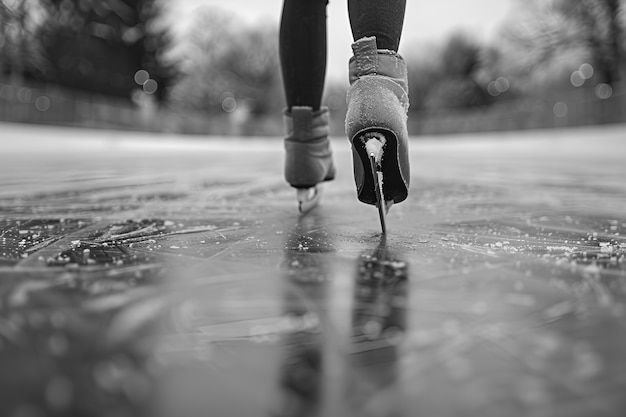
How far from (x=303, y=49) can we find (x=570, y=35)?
49.0ft

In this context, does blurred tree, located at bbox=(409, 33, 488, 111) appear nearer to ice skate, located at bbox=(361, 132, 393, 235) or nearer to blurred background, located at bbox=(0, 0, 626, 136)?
blurred background, located at bbox=(0, 0, 626, 136)

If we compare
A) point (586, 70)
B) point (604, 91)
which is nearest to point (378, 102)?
point (604, 91)

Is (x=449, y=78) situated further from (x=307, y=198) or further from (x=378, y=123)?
(x=378, y=123)

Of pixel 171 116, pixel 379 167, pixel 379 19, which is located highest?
pixel 171 116

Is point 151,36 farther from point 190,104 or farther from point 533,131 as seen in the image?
point 533,131

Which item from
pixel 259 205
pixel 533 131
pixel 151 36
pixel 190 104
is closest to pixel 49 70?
pixel 151 36

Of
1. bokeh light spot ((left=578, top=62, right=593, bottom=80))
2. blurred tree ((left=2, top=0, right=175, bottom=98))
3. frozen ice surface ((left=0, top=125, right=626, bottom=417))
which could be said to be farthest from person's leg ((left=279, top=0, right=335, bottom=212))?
blurred tree ((left=2, top=0, right=175, bottom=98))

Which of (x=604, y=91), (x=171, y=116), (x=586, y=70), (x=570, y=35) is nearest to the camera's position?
(x=604, y=91)

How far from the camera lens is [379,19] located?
3.35 ft

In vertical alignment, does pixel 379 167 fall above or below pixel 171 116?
below

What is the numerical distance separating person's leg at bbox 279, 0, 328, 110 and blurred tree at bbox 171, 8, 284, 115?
2724 centimetres

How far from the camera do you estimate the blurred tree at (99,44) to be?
1942 centimetres

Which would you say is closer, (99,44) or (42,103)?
(42,103)

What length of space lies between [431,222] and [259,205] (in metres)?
0.55
